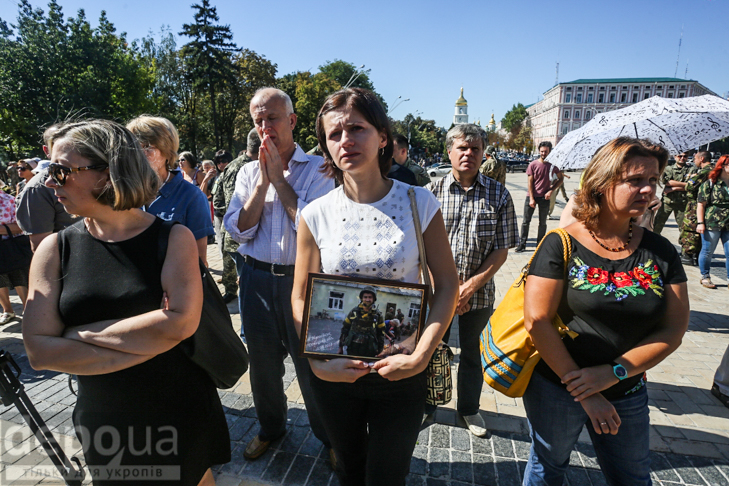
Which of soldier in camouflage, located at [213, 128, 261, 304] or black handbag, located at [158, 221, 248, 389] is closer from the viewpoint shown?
black handbag, located at [158, 221, 248, 389]

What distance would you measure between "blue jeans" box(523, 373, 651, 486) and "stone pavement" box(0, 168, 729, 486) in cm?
73

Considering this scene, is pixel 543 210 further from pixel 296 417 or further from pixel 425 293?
pixel 425 293

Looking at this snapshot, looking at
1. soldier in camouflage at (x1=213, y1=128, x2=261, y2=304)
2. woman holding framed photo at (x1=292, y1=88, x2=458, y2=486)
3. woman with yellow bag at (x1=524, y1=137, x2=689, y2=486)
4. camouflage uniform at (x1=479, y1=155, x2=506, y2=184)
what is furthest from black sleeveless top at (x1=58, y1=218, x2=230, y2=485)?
camouflage uniform at (x1=479, y1=155, x2=506, y2=184)

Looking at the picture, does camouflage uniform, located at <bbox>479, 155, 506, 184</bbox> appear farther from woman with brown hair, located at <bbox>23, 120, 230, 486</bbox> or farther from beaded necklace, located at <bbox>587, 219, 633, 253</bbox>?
woman with brown hair, located at <bbox>23, 120, 230, 486</bbox>

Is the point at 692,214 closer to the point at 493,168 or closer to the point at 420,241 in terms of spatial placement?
the point at 493,168

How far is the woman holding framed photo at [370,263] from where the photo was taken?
1603 millimetres

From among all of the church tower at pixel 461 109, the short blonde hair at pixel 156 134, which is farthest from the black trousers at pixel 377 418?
the church tower at pixel 461 109

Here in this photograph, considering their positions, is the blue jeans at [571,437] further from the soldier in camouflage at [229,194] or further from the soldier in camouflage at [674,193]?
the soldier in camouflage at [674,193]

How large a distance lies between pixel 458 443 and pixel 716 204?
6.20 meters

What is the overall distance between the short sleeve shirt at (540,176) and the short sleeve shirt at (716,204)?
2778 mm

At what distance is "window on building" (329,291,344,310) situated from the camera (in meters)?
1.55

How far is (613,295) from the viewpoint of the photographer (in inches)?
66.2

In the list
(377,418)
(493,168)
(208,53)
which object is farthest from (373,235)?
(208,53)

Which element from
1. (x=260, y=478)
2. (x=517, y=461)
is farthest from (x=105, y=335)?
(x=517, y=461)
